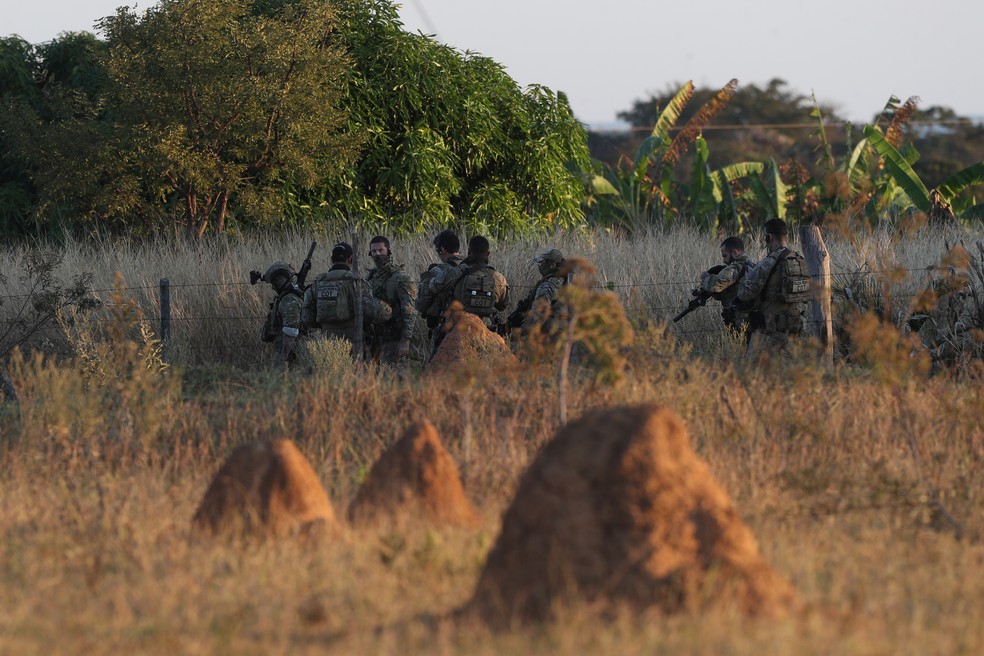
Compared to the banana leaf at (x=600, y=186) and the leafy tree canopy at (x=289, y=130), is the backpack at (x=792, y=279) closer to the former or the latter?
the leafy tree canopy at (x=289, y=130)

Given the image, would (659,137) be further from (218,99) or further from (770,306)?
(770,306)

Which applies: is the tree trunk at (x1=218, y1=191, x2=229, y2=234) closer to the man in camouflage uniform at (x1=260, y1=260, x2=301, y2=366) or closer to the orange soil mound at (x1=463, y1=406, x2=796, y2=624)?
the man in camouflage uniform at (x1=260, y1=260, x2=301, y2=366)

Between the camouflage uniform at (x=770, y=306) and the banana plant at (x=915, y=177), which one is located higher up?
the banana plant at (x=915, y=177)

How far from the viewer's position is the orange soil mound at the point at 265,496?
5996 mm

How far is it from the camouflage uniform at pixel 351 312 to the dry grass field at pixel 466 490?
0.88 m

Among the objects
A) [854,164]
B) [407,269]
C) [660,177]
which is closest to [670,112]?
Result: [660,177]

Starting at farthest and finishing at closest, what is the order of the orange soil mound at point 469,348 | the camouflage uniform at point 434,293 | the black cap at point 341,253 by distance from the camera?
1. the camouflage uniform at point 434,293
2. the black cap at point 341,253
3. the orange soil mound at point 469,348

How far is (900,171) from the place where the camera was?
18438mm

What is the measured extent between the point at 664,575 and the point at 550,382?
15.8 ft

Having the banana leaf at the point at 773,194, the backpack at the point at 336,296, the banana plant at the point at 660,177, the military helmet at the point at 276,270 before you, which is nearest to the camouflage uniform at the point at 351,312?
the backpack at the point at 336,296

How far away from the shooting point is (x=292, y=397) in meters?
9.39

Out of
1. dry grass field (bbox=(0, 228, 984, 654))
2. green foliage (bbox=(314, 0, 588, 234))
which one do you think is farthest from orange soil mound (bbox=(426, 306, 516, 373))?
green foliage (bbox=(314, 0, 588, 234))

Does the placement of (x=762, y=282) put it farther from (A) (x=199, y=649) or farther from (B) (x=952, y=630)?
(A) (x=199, y=649)

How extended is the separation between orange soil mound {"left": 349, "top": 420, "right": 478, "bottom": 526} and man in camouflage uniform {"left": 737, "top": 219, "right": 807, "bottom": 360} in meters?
5.73
